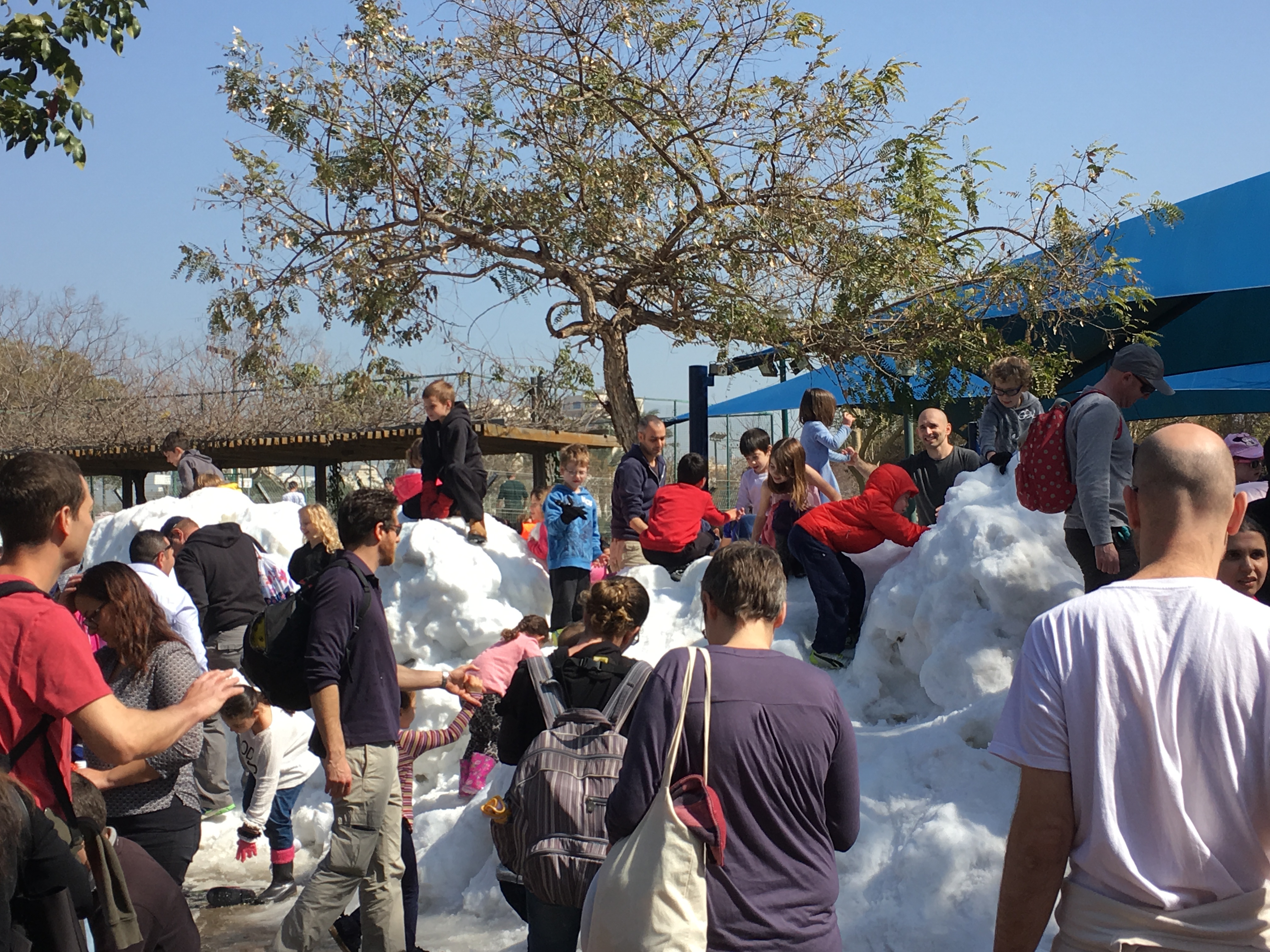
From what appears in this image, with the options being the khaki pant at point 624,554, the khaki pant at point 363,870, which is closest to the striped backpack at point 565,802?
the khaki pant at point 363,870

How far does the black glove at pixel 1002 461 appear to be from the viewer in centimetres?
581

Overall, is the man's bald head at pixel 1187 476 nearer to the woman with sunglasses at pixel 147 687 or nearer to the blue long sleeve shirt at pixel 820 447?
the woman with sunglasses at pixel 147 687

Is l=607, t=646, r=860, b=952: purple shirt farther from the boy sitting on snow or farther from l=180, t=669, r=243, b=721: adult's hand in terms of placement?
the boy sitting on snow

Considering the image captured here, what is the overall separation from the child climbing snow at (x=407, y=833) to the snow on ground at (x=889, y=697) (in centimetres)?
44

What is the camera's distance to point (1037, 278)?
29.9ft

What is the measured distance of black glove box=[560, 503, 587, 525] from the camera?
285 inches

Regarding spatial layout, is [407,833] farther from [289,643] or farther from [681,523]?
[681,523]

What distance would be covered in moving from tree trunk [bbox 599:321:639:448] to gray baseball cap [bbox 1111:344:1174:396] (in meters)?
6.84

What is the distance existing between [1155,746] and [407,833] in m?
3.27

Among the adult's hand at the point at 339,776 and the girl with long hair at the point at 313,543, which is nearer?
the adult's hand at the point at 339,776

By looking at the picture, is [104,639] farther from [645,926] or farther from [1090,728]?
[1090,728]

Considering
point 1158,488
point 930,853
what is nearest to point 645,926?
point 1158,488

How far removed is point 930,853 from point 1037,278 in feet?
20.6

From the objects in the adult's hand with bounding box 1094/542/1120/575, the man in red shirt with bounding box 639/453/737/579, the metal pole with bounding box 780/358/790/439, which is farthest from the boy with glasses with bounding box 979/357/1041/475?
the metal pole with bounding box 780/358/790/439
